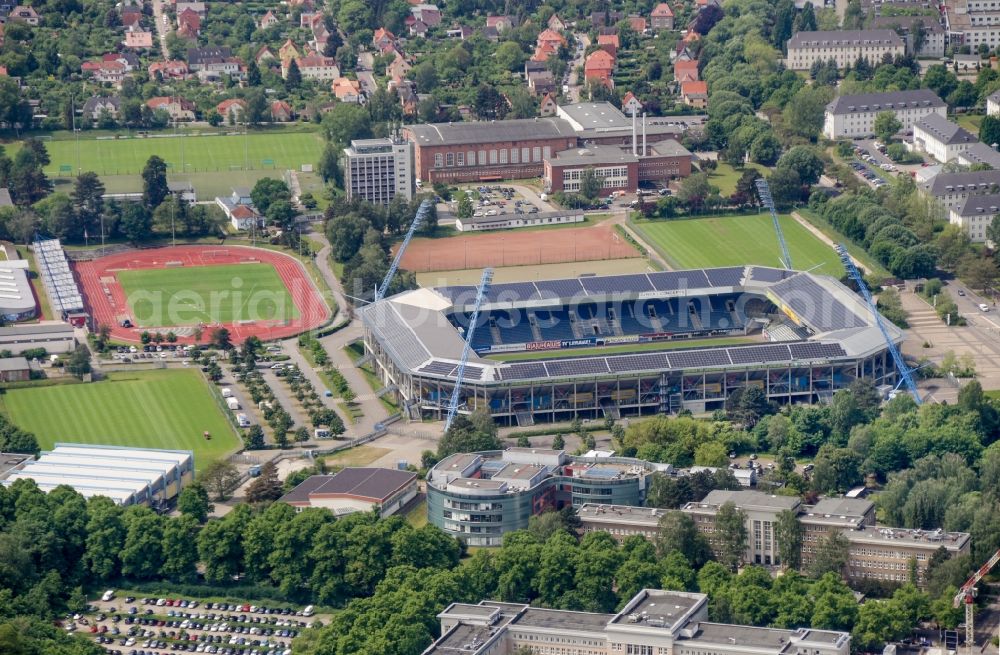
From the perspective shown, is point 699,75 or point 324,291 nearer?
point 324,291

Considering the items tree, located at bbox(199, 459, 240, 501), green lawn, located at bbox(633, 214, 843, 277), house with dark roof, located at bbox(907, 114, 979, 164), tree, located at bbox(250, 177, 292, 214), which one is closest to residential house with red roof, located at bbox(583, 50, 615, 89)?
house with dark roof, located at bbox(907, 114, 979, 164)

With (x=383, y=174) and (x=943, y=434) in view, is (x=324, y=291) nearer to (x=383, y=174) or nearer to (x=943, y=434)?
(x=383, y=174)

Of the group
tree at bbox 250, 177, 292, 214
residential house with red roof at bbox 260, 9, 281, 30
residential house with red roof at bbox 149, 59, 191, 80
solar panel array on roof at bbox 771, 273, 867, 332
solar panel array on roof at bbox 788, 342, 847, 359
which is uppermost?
residential house with red roof at bbox 260, 9, 281, 30

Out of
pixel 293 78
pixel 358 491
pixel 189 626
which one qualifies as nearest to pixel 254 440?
pixel 358 491

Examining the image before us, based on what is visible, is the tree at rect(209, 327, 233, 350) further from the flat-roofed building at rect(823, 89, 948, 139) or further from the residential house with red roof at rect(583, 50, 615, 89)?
the residential house with red roof at rect(583, 50, 615, 89)

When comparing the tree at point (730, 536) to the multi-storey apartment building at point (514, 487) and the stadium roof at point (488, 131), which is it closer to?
the multi-storey apartment building at point (514, 487)

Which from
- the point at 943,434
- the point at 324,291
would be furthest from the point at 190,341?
the point at 943,434
